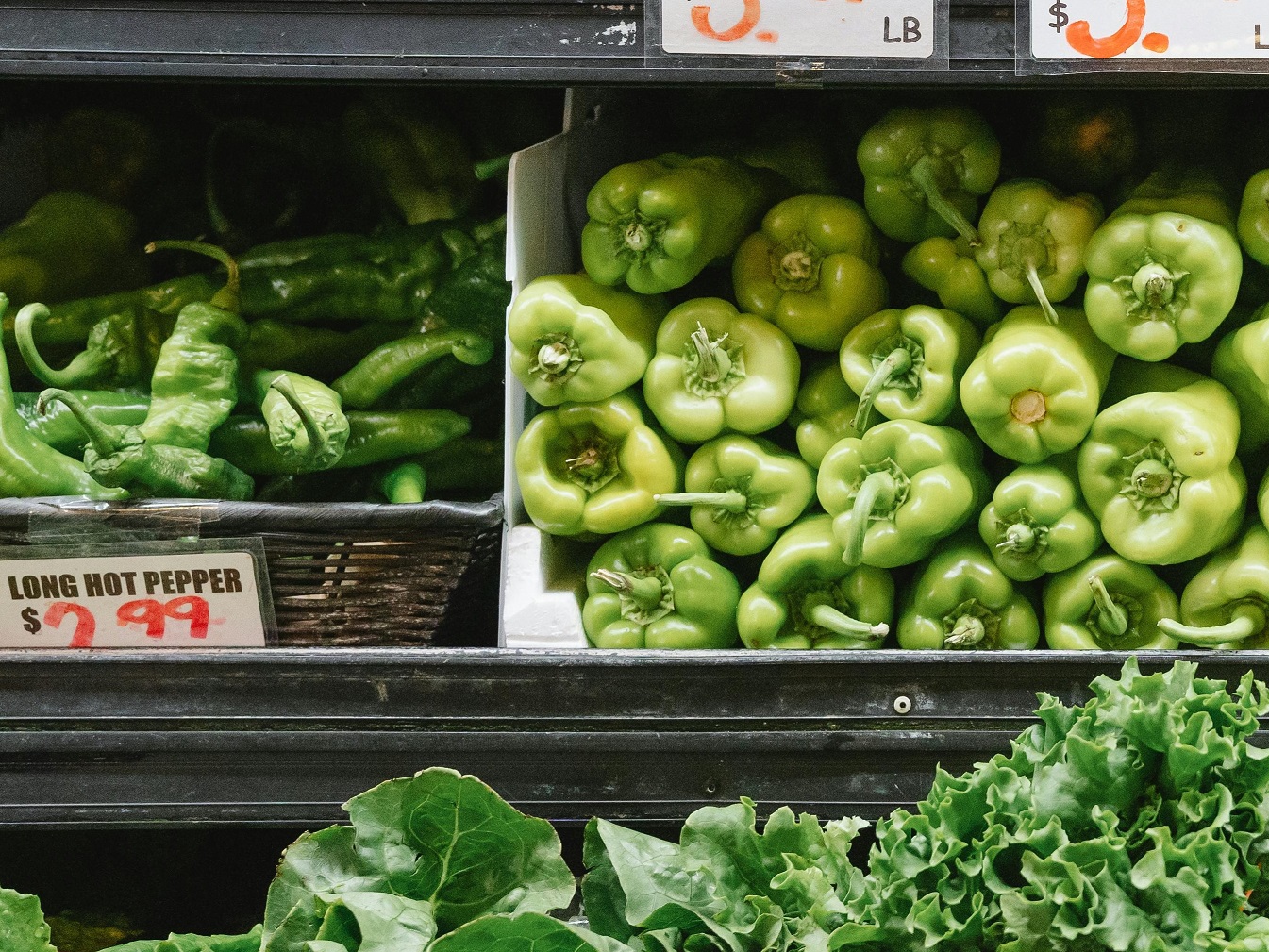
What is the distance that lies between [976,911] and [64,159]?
139 cm

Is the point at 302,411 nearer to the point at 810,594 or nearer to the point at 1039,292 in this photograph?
the point at 810,594

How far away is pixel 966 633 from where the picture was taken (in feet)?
3.26

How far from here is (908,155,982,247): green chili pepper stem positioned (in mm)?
1045

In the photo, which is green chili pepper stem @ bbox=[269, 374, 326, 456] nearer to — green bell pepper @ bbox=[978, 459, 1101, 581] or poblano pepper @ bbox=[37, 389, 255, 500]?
poblano pepper @ bbox=[37, 389, 255, 500]

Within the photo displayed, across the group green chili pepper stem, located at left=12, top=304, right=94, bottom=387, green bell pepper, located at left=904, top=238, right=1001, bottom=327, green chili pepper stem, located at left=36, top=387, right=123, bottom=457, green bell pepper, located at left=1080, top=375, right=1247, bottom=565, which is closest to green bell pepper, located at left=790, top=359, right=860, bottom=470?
green bell pepper, located at left=904, top=238, right=1001, bottom=327

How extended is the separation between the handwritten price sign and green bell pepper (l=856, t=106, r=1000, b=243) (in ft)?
2.26

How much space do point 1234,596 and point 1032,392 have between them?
0.80 ft

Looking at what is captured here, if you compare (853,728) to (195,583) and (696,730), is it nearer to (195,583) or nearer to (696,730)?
(696,730)

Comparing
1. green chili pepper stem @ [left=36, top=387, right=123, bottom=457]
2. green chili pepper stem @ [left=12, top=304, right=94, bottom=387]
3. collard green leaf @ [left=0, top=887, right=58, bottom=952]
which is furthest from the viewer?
green chili pepper stem @ [left=12, top=304, right=94, bottom=387]

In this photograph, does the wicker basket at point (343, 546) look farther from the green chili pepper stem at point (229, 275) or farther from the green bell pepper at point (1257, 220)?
the green bell pepper at point (1257, 220)

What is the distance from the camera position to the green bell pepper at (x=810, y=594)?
1.05m

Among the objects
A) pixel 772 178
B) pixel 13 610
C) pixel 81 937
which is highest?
pixel 772 178

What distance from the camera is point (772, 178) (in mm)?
1214

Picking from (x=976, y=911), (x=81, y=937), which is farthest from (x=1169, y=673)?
(x=81, y=937)
